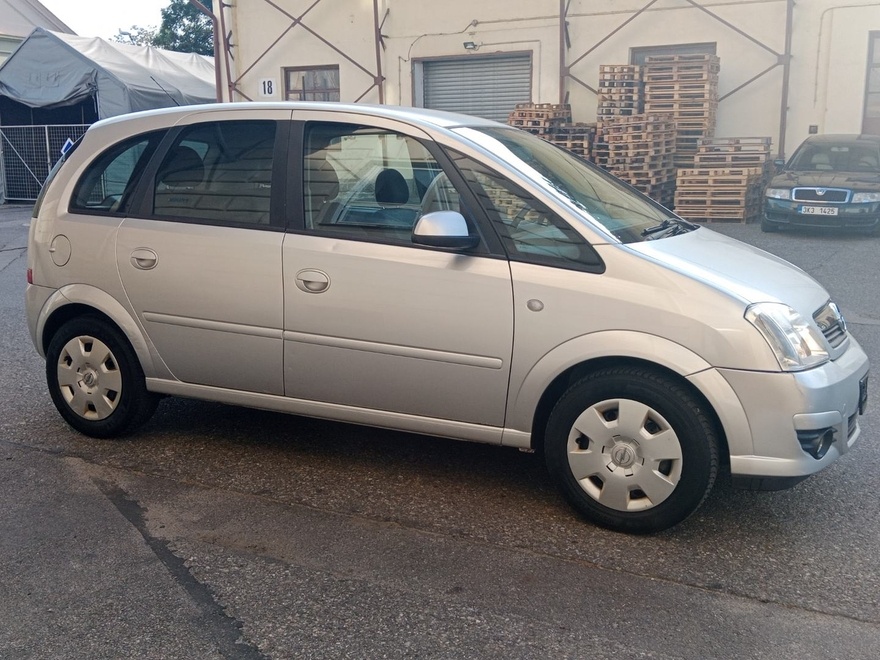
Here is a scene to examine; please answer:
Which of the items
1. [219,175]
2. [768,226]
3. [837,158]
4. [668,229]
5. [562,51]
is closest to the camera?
[668,229]

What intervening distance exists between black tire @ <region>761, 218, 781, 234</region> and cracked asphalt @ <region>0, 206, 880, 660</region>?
969 cm

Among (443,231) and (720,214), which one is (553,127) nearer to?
(720,214)

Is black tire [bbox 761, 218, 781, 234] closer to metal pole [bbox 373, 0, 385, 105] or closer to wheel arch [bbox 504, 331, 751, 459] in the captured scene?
metal pole [bbox 373, 0, 385, 105]

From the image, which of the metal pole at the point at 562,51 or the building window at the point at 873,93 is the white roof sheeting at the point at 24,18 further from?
the building window at the point at 873,93

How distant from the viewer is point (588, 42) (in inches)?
765

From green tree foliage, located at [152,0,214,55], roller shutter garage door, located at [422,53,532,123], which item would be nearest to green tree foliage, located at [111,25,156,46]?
green tree foliage, located at [152,0,214,55]

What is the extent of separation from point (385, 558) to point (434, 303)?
A: 1137 millimetres

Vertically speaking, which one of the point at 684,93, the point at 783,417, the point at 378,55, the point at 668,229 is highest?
the point at 378,55

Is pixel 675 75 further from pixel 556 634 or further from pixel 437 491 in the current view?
pixel 556 634

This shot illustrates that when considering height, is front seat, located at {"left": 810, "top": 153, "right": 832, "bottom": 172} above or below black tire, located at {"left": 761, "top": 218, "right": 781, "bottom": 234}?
above

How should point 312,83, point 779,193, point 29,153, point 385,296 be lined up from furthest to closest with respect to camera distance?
point 29,153, point 312,83, point 779,193, point 385,296

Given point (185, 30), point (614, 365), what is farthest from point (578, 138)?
point (185, 30)

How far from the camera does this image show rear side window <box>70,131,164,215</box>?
5.14 m

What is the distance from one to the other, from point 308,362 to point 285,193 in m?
0.84
